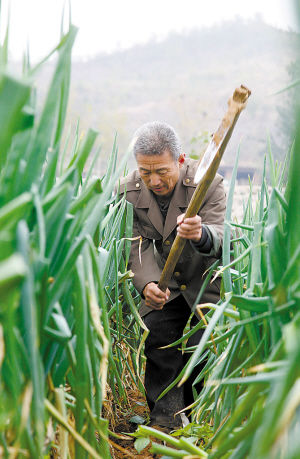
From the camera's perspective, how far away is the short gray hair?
1.91 m

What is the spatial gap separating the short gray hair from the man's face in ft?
0.06

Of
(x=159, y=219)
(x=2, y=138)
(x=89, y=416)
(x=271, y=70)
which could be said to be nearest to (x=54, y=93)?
(x=2, y=138)

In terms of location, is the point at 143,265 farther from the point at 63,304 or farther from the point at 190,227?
the point at 63,304

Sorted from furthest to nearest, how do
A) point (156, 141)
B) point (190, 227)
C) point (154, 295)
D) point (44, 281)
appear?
point (156, 141)
point (154, 295)
point (190, 227)
point (44, 281)

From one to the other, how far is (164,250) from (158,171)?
32cm

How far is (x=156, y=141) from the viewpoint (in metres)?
1.92

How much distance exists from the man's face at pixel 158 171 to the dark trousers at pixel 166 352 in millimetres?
458

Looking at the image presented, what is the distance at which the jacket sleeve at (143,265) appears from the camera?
1.89m

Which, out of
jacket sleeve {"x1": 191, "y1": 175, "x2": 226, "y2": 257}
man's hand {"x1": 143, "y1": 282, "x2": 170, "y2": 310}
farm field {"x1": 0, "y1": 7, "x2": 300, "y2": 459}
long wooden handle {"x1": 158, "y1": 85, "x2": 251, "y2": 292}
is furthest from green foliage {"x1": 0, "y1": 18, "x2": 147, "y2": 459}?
jacket sleeve {"x1": 191, "y1": 175, "x2": 226, "y2": 257}

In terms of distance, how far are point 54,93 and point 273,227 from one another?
376 mm

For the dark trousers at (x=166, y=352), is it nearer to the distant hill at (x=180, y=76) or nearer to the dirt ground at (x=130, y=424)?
the dirt ground at (x=130, y=424)

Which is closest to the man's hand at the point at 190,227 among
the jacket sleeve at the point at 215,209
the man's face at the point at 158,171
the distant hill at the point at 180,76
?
the jacket sleeve at the point at 215,209

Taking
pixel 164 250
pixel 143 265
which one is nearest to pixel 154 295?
pixel 143 265

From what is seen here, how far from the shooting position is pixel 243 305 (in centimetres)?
83
